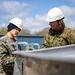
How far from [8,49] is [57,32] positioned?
0.87 m

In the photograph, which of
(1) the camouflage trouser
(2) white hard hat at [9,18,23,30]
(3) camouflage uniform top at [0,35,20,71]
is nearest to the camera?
(3) camouflage uniform top at [0,35,20,71]

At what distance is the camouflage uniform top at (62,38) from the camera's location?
13.5 feet

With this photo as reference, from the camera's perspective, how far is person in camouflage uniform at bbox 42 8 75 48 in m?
4.07

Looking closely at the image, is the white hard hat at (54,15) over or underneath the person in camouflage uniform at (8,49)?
over

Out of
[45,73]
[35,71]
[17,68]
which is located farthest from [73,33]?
[45,73]

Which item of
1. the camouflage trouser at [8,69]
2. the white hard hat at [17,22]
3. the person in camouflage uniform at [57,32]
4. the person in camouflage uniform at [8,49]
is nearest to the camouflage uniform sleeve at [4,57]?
the person in camouflage uniform at [8,49]

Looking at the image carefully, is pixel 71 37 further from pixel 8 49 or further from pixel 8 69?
pixel 8 69

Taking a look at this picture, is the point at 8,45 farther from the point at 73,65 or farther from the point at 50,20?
the point at 73,65

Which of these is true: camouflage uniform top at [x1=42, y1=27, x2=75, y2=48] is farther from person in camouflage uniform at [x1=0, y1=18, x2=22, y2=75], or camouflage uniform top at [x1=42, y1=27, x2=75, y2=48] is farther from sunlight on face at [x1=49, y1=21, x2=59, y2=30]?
person in camouflage uniform at [x1=0, y1=18, x2=22, y2=75]

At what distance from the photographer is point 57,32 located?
418cm

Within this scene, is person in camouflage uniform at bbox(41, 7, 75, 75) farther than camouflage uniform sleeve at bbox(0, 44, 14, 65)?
No

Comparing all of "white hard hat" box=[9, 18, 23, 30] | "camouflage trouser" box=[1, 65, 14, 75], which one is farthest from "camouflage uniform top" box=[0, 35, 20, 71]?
"white hard hat" box=[9, 18, 23, 30]

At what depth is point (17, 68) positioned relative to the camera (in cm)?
284

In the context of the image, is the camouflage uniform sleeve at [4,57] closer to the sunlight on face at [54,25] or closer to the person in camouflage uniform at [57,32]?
the person in camouflage uniform at [57,32]
